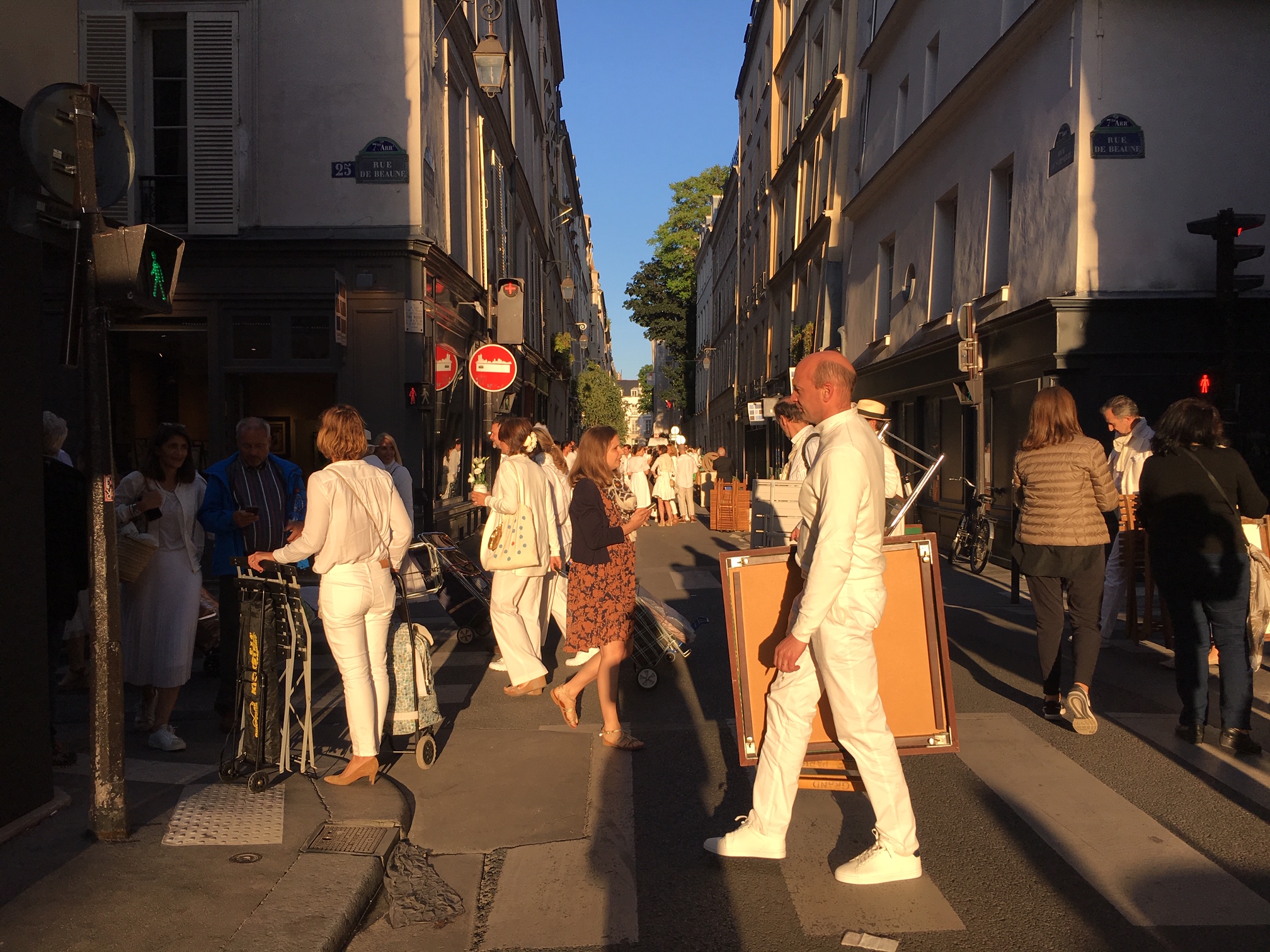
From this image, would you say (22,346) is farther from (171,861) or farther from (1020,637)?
(1020,637)

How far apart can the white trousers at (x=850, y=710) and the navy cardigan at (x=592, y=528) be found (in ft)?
6.71

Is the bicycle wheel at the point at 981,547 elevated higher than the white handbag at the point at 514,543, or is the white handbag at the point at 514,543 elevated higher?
the white handbag at the point at 514,543

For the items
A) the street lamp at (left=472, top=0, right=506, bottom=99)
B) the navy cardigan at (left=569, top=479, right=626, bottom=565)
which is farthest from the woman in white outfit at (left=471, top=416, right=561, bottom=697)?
the street lamp at (left=472, top=0, right=506, bottom=99)

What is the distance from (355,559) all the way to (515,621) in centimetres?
237

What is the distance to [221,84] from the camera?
46.1 ft

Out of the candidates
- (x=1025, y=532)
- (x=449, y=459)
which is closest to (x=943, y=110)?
(x=449, y=459)

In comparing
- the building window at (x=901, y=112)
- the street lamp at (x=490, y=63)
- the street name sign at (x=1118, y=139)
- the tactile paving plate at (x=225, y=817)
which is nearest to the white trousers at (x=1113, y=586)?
the street name sign at (x=1118, y=139)

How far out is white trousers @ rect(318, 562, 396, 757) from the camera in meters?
4.91

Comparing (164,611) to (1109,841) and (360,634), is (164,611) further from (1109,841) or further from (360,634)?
(1109,841)

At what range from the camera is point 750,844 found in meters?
3.97

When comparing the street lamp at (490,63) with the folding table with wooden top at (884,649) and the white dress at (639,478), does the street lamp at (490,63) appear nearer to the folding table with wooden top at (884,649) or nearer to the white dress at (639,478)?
the white dress at (639,478)

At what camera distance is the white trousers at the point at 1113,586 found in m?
8.20

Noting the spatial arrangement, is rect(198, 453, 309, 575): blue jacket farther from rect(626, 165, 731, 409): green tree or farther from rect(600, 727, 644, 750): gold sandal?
rect(626, 165, 731, 409): green tree

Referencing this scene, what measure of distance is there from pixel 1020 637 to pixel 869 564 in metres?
5.70
